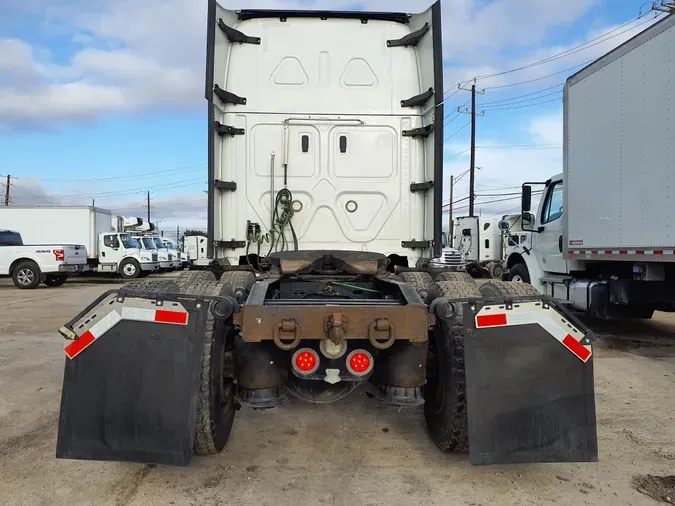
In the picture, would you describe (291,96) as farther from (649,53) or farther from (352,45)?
(649,53)

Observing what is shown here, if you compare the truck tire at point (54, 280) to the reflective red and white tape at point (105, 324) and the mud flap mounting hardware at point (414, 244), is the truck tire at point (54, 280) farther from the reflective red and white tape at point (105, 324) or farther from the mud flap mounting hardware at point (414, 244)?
the reflective red and white tape at point (105, 324)

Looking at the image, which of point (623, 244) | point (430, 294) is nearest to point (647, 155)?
point (623, 244)

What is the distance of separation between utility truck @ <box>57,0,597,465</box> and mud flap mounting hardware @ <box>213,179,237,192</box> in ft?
0.04

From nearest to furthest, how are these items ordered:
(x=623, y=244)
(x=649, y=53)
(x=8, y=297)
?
1. (x=649, y=53)
2. (x=623, y=244)
3. (x=8, y=297)

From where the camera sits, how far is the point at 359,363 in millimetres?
3205

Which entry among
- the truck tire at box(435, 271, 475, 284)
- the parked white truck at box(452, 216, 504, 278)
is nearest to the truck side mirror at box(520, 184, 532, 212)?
the truck tire at box(435, 271, 475, 284)

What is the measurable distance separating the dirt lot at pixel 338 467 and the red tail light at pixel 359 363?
74cm

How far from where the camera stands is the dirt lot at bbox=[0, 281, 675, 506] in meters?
3.15

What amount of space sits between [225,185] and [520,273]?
6.98 m

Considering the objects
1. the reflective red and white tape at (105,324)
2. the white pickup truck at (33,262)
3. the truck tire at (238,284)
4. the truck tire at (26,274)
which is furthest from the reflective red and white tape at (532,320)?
the truck tire at (26,274)

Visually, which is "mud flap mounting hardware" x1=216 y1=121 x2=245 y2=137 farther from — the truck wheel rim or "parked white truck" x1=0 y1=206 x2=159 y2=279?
"parked white truck" x1=0 y1=206 x2=159 y2=279

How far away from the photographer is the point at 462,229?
24797mm

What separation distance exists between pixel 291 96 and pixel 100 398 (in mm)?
3472

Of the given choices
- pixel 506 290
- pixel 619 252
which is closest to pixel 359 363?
pixel 506 290
